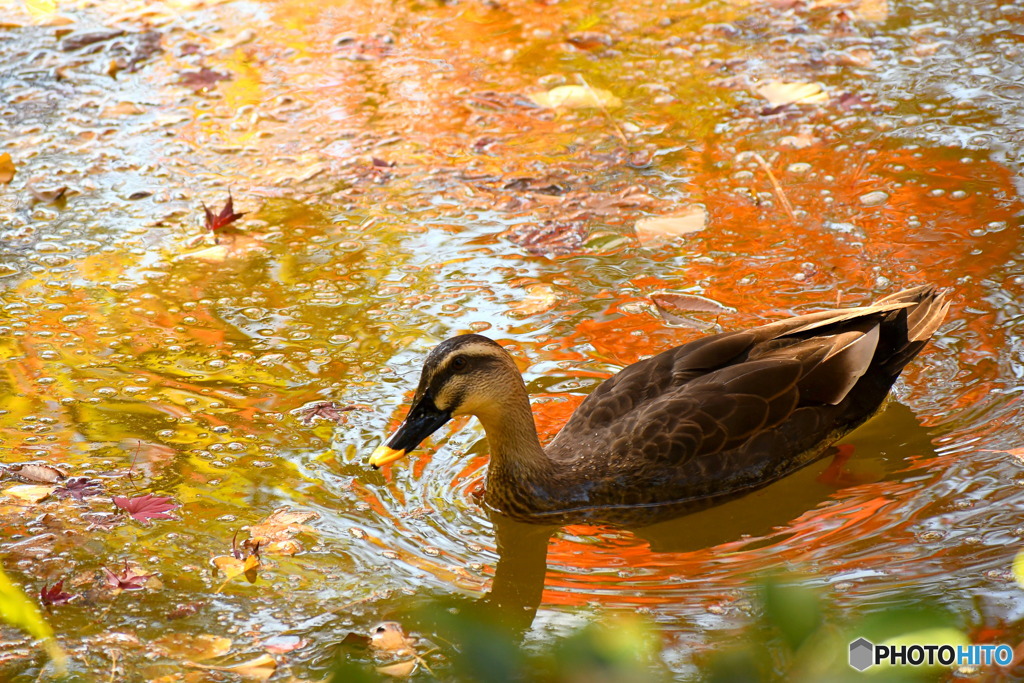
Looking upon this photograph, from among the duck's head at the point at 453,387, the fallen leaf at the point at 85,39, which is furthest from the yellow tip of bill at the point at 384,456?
the fallen leaf at the point at 85,39

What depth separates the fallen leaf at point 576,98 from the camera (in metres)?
7.32

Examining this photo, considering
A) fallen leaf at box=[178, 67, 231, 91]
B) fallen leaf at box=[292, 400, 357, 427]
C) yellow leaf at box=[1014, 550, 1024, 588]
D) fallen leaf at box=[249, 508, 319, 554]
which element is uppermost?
fallen leaf at box=[178, 67, 231, 91]

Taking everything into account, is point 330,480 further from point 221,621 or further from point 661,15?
point 661,15

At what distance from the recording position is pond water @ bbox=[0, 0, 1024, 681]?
12.5 ft

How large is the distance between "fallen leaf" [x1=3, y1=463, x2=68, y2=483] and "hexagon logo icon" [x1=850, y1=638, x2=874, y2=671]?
3773mm

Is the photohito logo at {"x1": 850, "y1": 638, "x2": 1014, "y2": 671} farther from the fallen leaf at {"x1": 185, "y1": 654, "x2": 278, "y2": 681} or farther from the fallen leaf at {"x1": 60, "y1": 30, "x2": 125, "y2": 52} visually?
the fallen leaf at {"x1": 60, "y1": 30, "x2": 125, "y2": 52}

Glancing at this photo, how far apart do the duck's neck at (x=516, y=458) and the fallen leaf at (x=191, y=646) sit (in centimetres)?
130

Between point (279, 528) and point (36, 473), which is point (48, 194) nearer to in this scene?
point (36, 473)

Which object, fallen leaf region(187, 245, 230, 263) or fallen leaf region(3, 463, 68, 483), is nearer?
fallen leaf region(3, 463, 68, 483)

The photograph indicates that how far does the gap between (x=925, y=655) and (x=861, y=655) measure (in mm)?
1294

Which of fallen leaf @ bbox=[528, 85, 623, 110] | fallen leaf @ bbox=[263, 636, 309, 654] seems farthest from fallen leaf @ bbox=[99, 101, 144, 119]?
fallen leaf @ bbox=[263, 636, 309, 654]

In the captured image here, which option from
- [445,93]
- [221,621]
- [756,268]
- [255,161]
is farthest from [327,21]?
[221,621]

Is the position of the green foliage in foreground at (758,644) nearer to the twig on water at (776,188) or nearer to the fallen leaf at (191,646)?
the fallen leaf at (191,646)

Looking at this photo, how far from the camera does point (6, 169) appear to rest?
679 centimetres
